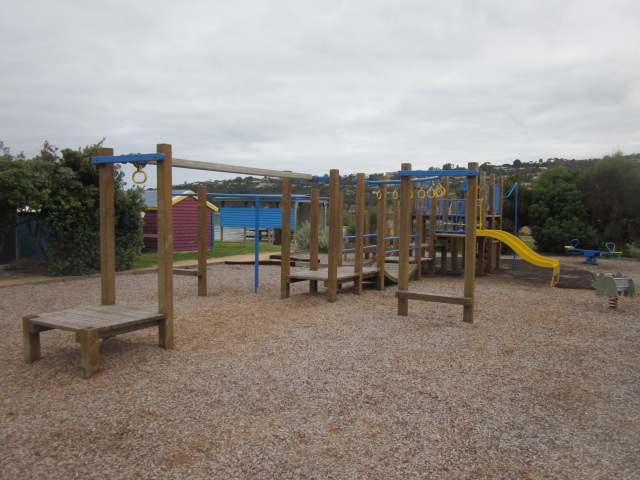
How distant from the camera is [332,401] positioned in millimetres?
4207

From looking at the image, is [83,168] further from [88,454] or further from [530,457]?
[530,457]

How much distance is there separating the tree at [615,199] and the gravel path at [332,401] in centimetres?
1396

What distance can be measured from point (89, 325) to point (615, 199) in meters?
20.0

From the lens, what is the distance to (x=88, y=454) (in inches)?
130

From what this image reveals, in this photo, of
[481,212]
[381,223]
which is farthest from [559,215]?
[381,223]

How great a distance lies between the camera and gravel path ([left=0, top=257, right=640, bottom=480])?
3.22m

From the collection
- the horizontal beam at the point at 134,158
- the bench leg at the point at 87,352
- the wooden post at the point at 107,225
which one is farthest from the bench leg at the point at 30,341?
the horizontal beam at the point at 134,158

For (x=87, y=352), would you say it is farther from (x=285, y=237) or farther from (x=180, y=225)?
(x=180, y=225)

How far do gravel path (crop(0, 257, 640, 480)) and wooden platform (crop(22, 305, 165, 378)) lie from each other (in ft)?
0.60

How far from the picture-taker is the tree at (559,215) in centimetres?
1980

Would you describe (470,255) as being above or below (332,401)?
above

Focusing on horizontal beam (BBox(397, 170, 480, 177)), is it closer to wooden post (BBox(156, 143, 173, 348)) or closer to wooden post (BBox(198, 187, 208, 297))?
wooden post (BBox(156, 143, 173, 348))

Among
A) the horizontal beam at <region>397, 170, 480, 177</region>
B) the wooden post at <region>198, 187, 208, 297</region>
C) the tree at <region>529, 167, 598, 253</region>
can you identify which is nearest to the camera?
the horizontal beam at <region>397, 170, 480, 177</region>

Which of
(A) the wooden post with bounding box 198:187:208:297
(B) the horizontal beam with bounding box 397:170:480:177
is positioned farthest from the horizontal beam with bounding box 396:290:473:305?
Answer: (A) the wooden post with bounding box 198:187:208:297
